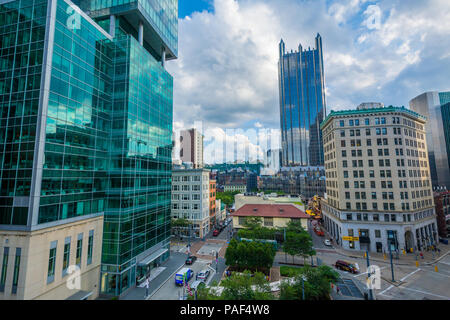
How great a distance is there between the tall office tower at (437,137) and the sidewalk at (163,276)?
125977 mm

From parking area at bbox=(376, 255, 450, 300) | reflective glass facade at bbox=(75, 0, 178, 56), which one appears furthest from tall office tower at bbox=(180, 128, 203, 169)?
parking area at bbox=(376, 255, 450, 300)

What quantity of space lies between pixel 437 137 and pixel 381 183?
8673cm

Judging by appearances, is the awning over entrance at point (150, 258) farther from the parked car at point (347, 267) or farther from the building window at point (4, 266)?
the parked car at point (347, 267)

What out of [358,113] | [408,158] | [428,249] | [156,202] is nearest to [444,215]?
[428,249]

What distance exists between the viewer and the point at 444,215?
55188 millimetres

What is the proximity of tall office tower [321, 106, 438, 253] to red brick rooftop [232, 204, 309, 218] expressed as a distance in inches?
412

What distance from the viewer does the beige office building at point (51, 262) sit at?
19.6m

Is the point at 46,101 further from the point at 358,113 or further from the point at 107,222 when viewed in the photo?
the point at 358,113

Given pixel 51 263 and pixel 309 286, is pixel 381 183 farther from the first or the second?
pixel 51 263

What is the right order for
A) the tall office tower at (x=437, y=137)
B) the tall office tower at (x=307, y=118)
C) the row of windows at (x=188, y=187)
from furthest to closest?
the tall office tower at (x=307, y=118) → the tall office tower at (x=437, y=137) → the row of windows at (x=188, y=187)

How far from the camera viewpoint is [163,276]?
34500 millimetres

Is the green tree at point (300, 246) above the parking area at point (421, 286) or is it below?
above

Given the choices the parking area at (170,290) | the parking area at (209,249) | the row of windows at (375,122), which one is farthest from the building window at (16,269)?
the row of windows at (375,122)

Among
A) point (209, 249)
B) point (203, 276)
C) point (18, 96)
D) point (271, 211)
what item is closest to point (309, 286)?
point (203, 276)
